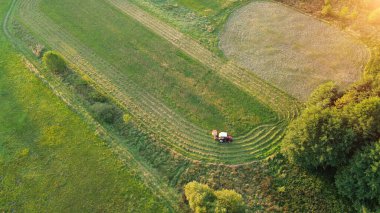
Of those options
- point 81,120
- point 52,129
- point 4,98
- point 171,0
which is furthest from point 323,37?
point 4,98

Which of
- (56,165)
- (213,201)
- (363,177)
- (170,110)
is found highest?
(363,177)

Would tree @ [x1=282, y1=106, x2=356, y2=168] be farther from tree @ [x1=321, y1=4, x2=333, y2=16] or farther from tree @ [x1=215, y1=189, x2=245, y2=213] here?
tree @ [x1=321, y1=4, x2=333, y2=16]

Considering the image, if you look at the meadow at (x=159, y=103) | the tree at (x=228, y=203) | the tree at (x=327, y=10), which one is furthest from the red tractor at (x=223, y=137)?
the tree at (x=327, y=10)

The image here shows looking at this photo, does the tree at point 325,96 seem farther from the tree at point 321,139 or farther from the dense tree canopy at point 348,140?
the tree at point 321,139

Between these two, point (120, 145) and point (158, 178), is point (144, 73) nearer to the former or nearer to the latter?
point (120, 145)

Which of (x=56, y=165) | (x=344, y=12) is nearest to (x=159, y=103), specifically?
(x=56, y=165)

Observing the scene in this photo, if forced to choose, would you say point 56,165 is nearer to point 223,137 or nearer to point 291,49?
point 223,137
